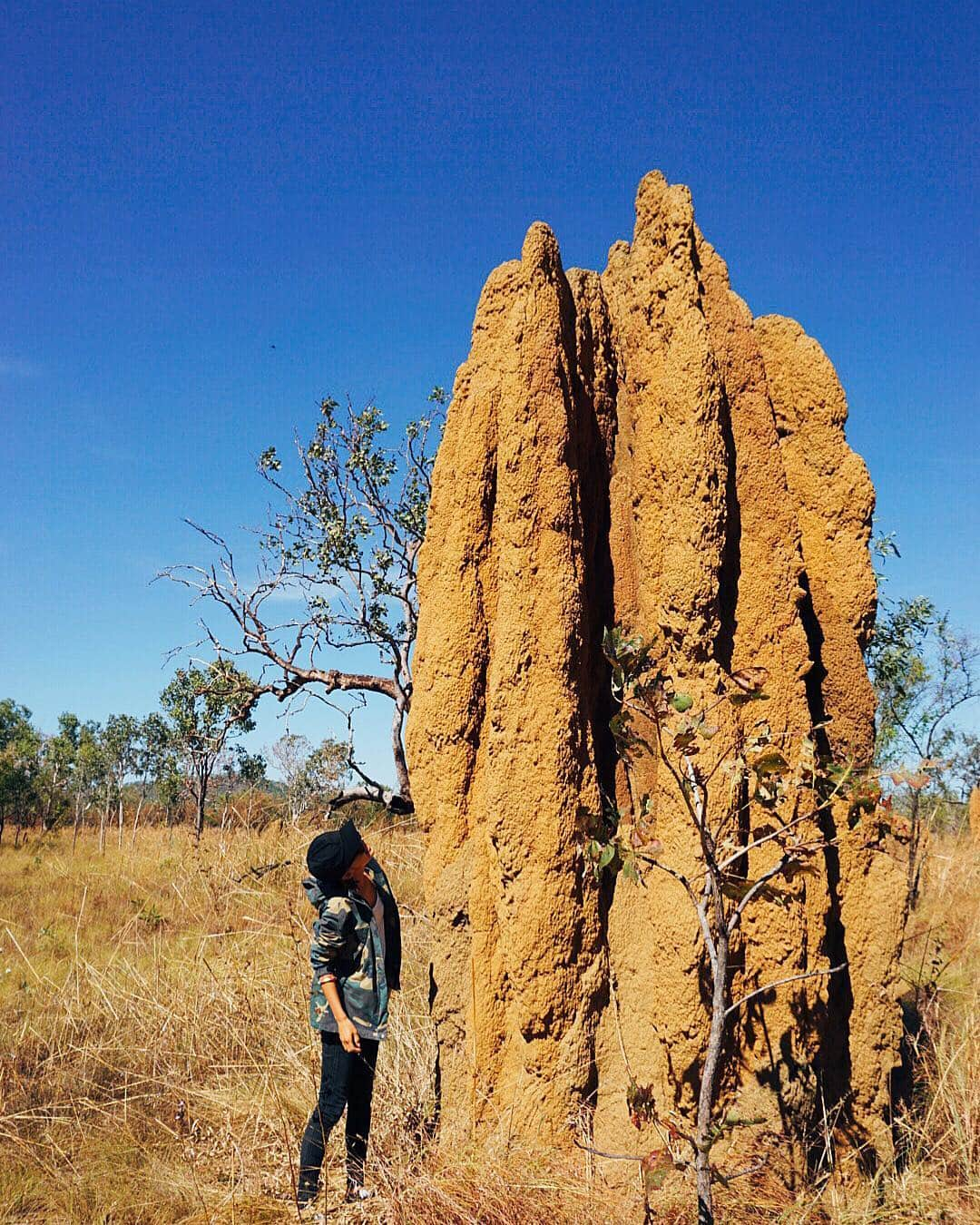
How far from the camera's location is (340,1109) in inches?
141

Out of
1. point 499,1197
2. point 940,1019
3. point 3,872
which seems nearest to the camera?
point 499,1197

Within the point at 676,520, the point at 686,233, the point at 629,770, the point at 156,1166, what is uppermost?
the point at 686,233

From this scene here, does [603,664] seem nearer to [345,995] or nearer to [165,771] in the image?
[345,995]

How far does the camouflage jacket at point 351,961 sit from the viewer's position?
3584mm

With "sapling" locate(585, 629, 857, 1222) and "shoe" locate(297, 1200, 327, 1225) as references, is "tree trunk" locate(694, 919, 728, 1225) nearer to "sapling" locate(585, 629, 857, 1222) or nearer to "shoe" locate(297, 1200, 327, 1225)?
"sapling" locate(585, 629, 857, 1222)

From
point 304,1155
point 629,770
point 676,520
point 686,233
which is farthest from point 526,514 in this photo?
point 304,1155

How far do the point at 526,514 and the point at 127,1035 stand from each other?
3.90 meters

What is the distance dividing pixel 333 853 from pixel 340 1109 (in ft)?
3.17

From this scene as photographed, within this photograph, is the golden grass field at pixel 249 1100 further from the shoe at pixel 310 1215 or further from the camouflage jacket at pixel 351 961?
the camouflage jacket at pixel 351 961

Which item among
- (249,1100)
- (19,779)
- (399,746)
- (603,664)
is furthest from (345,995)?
(19,779)

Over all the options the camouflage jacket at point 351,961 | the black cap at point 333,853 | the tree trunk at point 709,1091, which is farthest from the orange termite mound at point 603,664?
the tree trunk at point 709,1091

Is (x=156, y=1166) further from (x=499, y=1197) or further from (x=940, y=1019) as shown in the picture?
(x=940, y=1019)

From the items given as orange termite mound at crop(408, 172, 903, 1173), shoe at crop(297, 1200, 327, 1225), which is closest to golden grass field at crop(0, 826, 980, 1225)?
shoe at crop(297, 1200, 327, 1225)

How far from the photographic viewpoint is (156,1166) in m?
3.85
